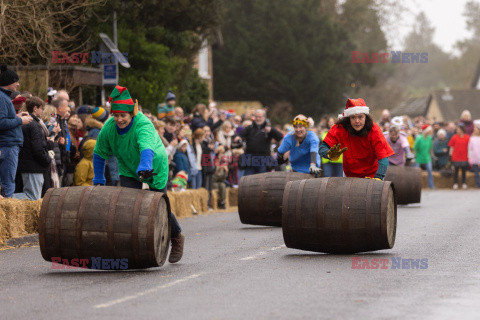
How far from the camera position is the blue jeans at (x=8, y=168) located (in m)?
13.8

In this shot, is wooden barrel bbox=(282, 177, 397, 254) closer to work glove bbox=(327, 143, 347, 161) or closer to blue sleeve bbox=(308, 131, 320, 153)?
work glove bbox=(327, 143, 347, 161)

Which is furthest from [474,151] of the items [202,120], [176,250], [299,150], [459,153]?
[176,250]

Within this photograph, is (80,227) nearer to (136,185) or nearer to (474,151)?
(136,185)

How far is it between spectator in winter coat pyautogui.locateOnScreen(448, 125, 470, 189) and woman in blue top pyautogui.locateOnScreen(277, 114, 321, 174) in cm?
1770

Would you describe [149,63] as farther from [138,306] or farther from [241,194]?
[138,306]

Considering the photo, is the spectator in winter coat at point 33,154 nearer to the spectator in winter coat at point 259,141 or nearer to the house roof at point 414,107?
the spectator in winter coat at point 259,141

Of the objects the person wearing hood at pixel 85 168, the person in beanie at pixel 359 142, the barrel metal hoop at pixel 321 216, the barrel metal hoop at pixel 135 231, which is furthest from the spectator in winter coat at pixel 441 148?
the barrel metal hoop at pixel 135 231

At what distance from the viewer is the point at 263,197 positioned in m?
15.5

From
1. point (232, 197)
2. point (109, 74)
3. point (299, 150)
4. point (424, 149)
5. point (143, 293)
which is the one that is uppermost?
point (109, 74)

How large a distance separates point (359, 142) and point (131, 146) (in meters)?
3.03

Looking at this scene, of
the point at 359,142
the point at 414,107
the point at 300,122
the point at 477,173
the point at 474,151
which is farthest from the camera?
the point at 414,107

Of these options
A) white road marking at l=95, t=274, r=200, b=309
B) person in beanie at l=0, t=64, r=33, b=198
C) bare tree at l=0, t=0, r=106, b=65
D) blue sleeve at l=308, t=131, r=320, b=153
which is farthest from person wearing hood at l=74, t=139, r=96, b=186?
white road marking at l=95, t=274, r=200, b=309

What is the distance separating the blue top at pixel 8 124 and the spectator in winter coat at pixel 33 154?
1.89 feet

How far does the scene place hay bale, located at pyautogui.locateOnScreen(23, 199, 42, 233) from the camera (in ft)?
44.9
